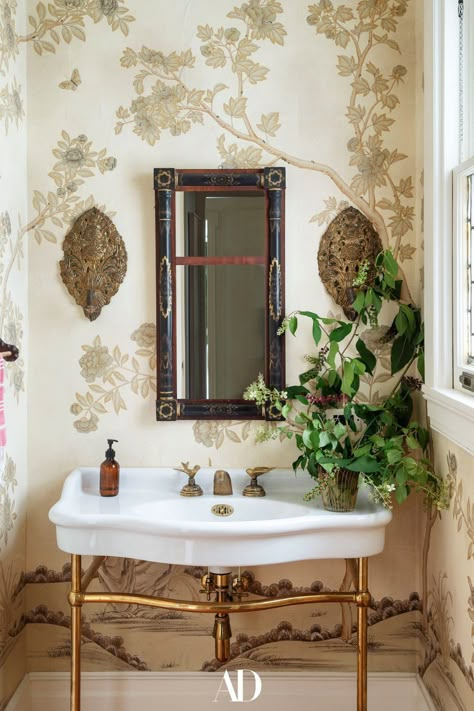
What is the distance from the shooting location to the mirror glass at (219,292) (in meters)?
2.11

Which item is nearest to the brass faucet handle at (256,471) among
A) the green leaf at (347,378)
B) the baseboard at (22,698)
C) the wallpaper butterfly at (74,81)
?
the green leaf at (347,378)

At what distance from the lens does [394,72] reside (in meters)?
2.12

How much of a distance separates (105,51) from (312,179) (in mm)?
751

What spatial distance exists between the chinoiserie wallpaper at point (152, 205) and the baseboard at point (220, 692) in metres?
0.04

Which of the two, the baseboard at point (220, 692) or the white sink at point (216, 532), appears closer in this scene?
the white sink at point (216, 532)

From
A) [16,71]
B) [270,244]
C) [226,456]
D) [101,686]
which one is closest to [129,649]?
[101,686]

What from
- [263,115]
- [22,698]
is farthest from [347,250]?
[22,698]

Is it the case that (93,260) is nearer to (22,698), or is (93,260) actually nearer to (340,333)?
(340,333)

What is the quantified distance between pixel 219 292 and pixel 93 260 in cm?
40

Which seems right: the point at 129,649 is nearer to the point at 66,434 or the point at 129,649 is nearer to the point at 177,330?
the point at 66,434

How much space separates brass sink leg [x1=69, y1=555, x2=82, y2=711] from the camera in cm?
186

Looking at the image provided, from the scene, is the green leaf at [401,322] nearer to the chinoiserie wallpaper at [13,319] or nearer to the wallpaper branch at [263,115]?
the wallpaper branch at [263,115]

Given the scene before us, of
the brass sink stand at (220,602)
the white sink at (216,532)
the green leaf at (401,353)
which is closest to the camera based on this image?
the white sink at (216,532)

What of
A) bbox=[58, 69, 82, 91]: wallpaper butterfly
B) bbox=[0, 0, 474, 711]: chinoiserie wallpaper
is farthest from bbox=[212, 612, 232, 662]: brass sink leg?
bbox=[58, 69, 82, 91]: wallpaper butterfly
